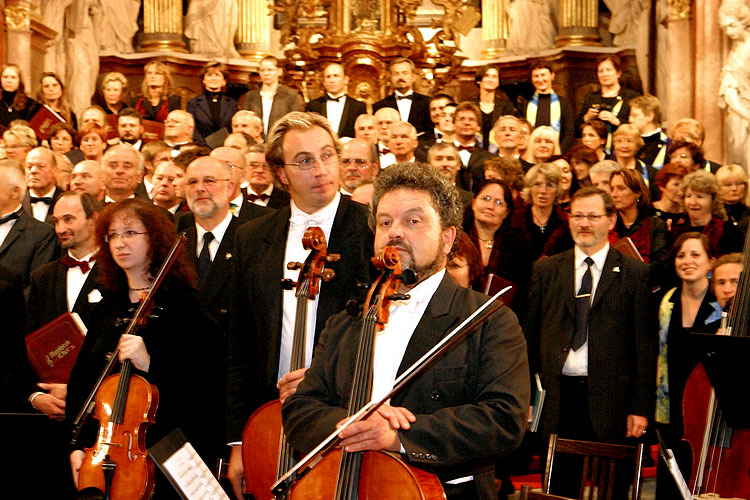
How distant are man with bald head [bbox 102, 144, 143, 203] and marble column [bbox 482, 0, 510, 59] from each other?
992 cm

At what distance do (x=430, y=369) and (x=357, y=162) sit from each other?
11.9 feet

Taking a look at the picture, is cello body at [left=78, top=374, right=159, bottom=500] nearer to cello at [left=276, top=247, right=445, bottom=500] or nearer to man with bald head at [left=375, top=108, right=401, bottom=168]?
cello at [left=276, top=247, right=445, bottom=500]

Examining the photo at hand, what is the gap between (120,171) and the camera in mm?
6668

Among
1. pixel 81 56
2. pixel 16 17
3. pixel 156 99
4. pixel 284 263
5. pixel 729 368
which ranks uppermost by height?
pixel 16 17

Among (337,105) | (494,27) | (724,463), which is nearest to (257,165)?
(337,105)

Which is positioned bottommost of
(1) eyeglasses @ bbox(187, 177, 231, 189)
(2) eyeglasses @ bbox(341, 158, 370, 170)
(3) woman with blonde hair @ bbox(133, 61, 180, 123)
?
(1) eyeglasses @ bbox(187, 177, 231, 189)

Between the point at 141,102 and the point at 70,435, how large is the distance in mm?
7678

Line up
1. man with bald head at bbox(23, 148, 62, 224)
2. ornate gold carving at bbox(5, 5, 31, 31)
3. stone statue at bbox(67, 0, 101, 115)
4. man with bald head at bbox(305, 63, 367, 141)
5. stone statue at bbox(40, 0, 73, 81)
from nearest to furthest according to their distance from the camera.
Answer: man with bald head at bbox(23, 148, 62, 224)
man with bald head at bbox(305, 63, 367, 141)
ornate gold carving at bbox(5, 5, 31, 31)
stone statue at bbox(40, 0, 73, 81)
stone statue at bbox(67, 0, 101, 115)

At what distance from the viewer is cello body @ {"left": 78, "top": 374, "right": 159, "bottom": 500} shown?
12.8 ft

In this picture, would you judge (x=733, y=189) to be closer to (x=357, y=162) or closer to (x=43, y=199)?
(x=357, y=162)

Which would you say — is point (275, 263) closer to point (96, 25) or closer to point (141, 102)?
point (141, 102)

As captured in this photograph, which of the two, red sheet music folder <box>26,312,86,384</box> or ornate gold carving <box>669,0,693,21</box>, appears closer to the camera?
red sheet music folder <box>26,312,86,384</box>

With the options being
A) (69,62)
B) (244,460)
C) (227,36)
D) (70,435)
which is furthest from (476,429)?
(227,36)

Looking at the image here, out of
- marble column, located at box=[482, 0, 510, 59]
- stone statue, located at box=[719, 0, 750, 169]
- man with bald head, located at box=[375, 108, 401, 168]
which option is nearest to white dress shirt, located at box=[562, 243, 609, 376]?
man with bald head, located at box=[375, 108, 401, 168]
